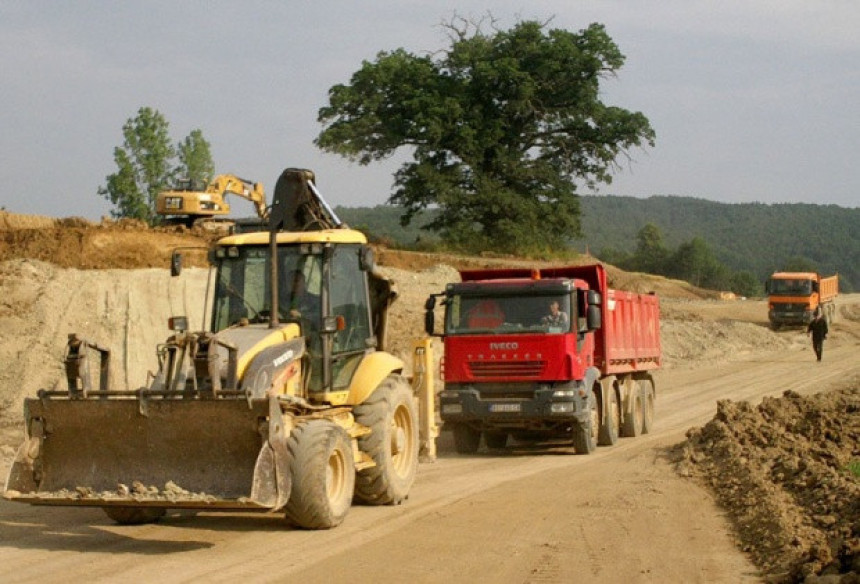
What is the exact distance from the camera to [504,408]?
17.5m

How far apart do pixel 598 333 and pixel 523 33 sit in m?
34.1

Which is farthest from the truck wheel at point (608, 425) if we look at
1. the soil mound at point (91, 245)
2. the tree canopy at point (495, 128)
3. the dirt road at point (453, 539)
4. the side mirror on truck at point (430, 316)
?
the tree canopy at point (495, 128)

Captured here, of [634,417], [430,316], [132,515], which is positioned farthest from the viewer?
[634,417]

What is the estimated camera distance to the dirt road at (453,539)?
29.9 ft

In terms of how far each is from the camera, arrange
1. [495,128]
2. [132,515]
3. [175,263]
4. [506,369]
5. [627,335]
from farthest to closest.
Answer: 1. [495,128]
2. [627,335]
3. [506,369]
4. [175,263]
5. [132,515]

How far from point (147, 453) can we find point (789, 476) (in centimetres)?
711

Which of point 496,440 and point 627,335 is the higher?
point 627,335

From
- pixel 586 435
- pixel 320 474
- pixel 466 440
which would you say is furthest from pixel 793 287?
pixel 320 474

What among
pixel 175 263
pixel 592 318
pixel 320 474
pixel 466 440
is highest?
pixel 175 263

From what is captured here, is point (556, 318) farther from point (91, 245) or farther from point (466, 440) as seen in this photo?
point (91, 245)

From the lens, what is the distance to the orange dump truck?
166 feet

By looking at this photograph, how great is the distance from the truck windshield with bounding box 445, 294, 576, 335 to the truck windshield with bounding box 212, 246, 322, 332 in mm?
6678

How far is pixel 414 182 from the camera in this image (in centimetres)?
4925

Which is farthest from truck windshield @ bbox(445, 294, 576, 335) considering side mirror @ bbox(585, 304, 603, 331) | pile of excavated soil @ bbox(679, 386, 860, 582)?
pile of excavated soil @ bbox(679, 386, 860, 582)
